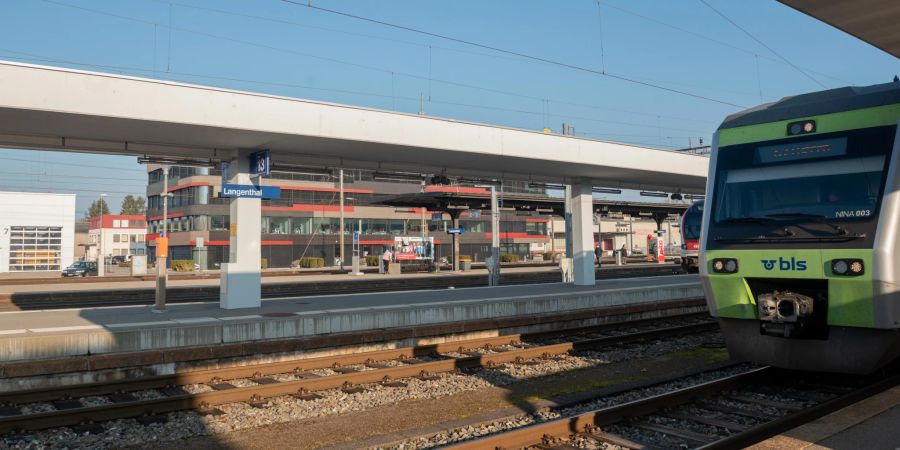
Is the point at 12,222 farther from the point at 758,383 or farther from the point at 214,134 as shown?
the point at 758,383

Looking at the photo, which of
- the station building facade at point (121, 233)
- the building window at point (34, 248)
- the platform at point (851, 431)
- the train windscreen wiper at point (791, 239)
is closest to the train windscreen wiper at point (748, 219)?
the train windscreen wiper at point (791, 239)

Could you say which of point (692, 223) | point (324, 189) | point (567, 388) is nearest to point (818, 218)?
point (567, 388)

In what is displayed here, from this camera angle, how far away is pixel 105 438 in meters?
7.02

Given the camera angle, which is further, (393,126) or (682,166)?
(682,166)

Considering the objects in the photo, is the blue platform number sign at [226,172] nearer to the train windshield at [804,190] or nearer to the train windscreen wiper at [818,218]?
the train windshield at [804,190]

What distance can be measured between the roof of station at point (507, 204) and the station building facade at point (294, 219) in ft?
64.6

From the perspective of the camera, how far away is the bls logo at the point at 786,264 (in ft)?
23.3

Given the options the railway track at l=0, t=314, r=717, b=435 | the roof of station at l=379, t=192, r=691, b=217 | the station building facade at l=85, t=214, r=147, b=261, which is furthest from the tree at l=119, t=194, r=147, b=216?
the railway track at l=0, t=314, r=717, b=435

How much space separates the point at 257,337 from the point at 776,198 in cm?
886

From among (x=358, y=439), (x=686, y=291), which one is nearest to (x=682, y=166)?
(x=686, y=291)

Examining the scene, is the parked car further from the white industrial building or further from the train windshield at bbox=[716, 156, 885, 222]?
the train windshield at bbox=[716, 156, 885, 222]

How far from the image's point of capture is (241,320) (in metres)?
12.5

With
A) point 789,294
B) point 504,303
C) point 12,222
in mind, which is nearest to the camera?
point 789,294

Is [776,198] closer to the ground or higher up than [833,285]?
higher up
